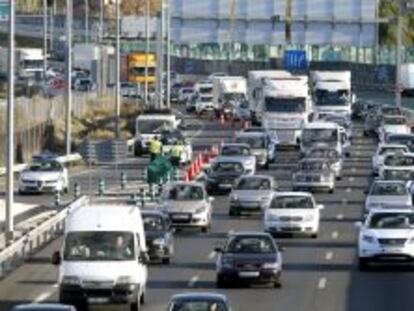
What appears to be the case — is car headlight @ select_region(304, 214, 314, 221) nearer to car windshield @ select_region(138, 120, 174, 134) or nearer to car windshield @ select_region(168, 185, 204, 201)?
car windshield @ select_region(168, 185, 204, 201)

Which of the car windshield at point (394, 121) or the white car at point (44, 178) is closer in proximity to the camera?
the white car at point (44, 178)

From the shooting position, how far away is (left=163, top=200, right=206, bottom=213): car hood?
182 ft

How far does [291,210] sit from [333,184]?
62.0 ft

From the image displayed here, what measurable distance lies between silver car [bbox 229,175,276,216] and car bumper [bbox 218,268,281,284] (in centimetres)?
1961

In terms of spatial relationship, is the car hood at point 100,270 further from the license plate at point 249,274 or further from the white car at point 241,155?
the white car at point 241,155

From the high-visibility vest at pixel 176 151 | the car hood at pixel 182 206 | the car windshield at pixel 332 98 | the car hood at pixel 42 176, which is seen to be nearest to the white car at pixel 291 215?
the car hood at pixel 182 206

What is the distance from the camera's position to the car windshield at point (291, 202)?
2099 inches

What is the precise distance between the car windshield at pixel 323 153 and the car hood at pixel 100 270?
39675 mm

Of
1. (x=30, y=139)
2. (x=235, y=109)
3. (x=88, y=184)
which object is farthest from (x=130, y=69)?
(x=88, y=184)

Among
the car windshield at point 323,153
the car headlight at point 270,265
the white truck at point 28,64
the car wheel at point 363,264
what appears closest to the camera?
the car headlight at point 270,265

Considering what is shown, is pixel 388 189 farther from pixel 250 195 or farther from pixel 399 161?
pixel 399 161

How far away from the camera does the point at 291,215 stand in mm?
53062

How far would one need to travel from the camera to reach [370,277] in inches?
1745

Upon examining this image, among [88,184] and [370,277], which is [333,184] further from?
[370,277]
